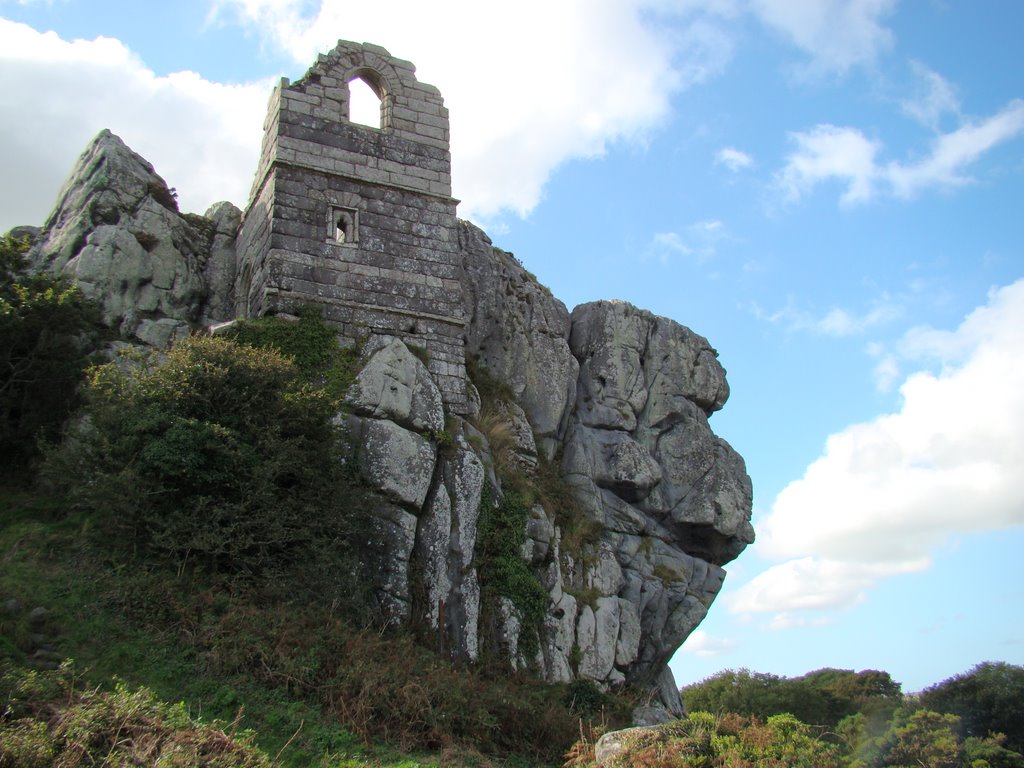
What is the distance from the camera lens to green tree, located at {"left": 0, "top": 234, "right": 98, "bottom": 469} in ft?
→ 53.7

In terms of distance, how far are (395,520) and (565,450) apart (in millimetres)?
7130

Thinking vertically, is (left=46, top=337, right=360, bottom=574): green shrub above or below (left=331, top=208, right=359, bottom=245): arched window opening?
below

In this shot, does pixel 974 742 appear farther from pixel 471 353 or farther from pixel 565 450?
pixel 471 353

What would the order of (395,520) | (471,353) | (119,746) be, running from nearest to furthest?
(119,746) < (395,520) < (471,353)

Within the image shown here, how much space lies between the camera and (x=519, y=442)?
21062 millimetres

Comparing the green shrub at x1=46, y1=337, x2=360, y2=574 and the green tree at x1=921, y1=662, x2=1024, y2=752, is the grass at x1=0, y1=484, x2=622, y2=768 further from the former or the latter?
the green tree at x1=921, y1=662, x2=1024, y2=752

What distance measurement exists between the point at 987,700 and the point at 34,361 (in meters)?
23.1

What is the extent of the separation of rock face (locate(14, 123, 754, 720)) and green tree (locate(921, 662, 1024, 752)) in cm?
730

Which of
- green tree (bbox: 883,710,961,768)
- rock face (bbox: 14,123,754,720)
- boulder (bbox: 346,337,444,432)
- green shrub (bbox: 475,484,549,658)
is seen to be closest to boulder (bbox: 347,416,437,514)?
rock face (bbox: 14,123,754,720)

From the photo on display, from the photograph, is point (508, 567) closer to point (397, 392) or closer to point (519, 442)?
point (397, 392)

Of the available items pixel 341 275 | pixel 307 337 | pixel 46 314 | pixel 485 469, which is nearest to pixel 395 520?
pixel 485 469

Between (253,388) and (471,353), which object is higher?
(471,353)

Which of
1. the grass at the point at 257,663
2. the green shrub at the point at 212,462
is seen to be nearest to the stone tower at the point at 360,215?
the green shrub at the point at 212,462

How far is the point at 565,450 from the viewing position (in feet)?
75.3
